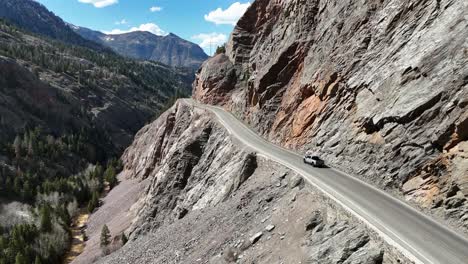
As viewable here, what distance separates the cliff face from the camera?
23.1 metres

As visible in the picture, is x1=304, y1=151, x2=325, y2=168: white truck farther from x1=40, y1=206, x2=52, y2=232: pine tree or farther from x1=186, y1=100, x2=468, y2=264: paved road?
x1=40, y1=206, x2=52, y2=232: pine tree

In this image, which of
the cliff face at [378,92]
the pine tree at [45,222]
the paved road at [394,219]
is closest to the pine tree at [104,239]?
the pine tree at [45,222]

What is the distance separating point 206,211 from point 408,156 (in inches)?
782

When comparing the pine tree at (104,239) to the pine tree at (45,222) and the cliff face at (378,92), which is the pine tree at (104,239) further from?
the cliff face at (378,92)

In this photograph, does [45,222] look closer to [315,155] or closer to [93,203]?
[93,203]

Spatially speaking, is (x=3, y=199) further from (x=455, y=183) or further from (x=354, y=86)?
(x=455, y=183)

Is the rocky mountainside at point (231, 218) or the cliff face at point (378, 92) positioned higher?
the cliff face at point (378, 92)

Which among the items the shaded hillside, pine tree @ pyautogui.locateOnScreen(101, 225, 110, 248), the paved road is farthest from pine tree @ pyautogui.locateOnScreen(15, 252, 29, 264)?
the paved road

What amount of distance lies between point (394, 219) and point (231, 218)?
13.3m

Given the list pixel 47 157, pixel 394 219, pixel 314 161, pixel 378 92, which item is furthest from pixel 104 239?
pixel 47 157

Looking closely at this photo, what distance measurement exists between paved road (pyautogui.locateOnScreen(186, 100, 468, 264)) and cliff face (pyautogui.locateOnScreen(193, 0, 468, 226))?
132cm

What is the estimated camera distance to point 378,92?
3100 centimetres

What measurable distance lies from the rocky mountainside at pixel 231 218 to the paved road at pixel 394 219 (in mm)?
1036

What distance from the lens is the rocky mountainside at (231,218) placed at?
2014 cm
